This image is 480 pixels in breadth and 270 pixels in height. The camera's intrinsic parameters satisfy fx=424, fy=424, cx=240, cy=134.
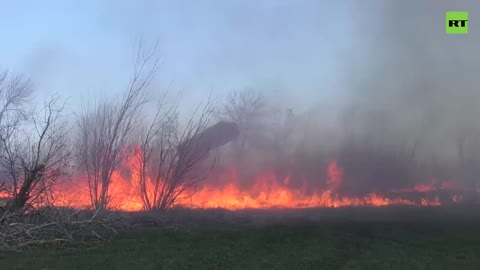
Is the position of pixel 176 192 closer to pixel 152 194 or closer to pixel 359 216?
pixel 152 194

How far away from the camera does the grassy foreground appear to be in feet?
36.5

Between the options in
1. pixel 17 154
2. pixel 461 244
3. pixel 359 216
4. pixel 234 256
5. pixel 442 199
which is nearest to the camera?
pixel 234 256

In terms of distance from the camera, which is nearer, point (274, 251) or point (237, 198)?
point (274, 251)

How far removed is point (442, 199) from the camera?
31.8 meters

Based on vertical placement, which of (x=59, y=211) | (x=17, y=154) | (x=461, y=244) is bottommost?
(x=461, y=244)

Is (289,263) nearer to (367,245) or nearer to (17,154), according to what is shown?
(367,245)

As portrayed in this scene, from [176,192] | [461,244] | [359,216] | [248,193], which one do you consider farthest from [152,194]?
[461,244]

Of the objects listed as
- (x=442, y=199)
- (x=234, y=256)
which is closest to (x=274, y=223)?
(x=234, y=256)

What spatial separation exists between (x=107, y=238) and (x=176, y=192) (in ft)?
26.9

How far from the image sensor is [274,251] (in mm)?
13008

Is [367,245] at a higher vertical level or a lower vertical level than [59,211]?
lower

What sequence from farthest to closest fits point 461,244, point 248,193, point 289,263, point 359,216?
point 248,193
point 359,216
point 461,244
point 289,263

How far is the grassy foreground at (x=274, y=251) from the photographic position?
1112cm

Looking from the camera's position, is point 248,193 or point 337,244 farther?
point 248,193
